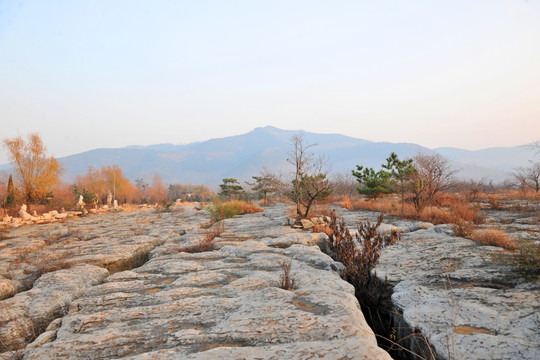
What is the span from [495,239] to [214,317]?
5782 mm

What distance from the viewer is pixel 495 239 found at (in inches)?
227

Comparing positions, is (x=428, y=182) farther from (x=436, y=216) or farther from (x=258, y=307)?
(x=258, y=307)

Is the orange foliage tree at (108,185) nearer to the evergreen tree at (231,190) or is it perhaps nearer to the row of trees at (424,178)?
the evergreen tree at (231,190)

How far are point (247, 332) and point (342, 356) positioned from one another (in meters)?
0.95

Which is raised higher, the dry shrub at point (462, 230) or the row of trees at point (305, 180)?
the row of trees at point (305, 180)

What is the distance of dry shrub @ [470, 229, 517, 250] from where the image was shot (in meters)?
5.45

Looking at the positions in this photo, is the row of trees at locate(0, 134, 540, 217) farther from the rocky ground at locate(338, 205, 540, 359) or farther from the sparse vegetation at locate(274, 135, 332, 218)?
the rocky ground at locate(338, 205, 540, 359)

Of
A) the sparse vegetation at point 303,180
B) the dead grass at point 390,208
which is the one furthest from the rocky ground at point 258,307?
the dead grass at point 390,208

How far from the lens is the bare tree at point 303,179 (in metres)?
11.2

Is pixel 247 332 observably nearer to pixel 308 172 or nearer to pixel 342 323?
pixel 342 323

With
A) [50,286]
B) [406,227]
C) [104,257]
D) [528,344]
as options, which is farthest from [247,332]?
[406,227]

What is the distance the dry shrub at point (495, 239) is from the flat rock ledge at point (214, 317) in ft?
10.7

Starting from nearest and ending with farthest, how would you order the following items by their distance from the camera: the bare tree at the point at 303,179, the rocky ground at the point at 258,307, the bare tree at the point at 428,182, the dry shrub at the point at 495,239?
the rocky ground at the point at 258,307
the dry shrub at the point at 495,239
the bare tree at the point at 303,179
the bare tree at the point at 428,182

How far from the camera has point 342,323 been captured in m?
2.86
